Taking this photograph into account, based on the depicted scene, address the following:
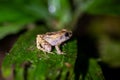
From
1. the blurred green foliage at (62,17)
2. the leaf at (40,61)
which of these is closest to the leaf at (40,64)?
the leaf at (40,61)

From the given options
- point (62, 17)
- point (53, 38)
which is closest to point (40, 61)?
point (53, 38)

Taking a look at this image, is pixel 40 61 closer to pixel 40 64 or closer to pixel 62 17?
pixel 40 64

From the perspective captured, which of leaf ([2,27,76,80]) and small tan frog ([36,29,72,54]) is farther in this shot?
small tan frog ([36,29,72,54])

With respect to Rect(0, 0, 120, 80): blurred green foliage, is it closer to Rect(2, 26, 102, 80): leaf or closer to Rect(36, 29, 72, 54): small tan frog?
Rect(36, 29, 72, 54): small tan frog

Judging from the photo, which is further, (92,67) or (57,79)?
(92,67)

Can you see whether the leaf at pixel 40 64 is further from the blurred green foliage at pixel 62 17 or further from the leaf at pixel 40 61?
the blurred green foliage at pixel 62 17

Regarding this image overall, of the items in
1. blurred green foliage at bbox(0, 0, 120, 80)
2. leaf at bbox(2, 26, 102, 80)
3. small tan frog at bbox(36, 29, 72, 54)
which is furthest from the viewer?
blurred green foliage at bbox(0, 0, 120, 80)

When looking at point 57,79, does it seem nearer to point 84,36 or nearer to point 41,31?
point 41,31

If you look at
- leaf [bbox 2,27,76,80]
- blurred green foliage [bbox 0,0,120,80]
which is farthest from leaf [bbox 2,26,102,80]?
blurred green foliage [bbox 0,0,120,80]

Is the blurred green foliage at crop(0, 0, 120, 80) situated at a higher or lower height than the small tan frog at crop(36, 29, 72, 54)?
higher

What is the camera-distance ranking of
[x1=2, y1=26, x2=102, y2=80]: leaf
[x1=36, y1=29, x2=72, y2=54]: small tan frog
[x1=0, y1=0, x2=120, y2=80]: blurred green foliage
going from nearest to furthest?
[x1=2, y1=26, x2=102, y2=80]: leaf → [x1=36, y1=29, x2=72, y2=54]: small tan frog → [x1=0, y1=0, x2=120, y2=80]: blurred green foliage

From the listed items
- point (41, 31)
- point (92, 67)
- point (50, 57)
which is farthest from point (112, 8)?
point (50, 57)
